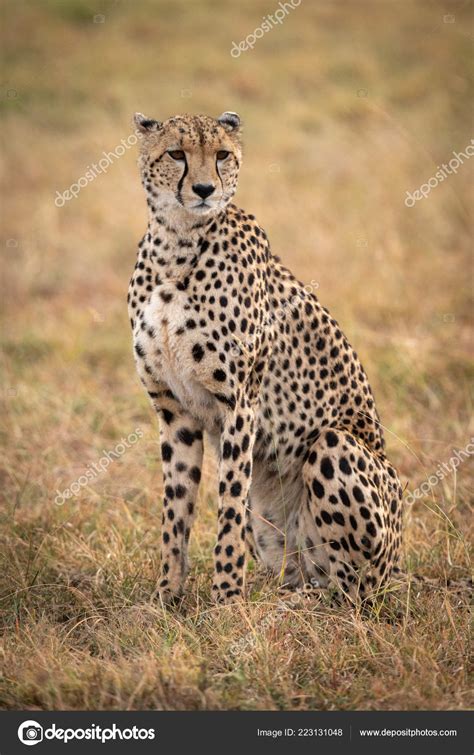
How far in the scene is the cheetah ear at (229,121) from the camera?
3226mm

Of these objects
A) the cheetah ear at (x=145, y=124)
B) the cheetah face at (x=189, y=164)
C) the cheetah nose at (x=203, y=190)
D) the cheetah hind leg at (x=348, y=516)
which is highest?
the cheetah ear at (x=145, y=124)

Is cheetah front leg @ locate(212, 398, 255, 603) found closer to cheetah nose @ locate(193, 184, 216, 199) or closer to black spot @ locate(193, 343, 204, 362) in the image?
black spot @ locate(193, 343, 204, 362)

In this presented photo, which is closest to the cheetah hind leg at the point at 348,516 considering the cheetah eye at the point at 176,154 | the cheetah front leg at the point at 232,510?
the cheetah front leg at the point at 232,510

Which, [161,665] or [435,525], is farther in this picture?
[435,525]

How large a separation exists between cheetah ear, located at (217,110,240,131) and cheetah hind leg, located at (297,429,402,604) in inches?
40.1

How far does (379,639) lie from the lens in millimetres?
2914

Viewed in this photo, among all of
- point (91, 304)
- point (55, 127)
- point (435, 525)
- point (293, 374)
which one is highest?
point (55, 127)

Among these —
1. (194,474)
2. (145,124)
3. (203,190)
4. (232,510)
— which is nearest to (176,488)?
(194,474)

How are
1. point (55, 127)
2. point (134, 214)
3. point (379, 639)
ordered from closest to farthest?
point (379, 639), point (134, 214), point (55, 127)

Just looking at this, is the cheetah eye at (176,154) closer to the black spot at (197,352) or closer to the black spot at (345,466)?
the black spot at (197,352)

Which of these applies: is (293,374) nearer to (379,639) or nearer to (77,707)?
(379,639)

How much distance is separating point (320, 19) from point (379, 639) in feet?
42.4

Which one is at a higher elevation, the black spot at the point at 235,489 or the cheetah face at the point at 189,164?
the cheetah face at the point at 189,164

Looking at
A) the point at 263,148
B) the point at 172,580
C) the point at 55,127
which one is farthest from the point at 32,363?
the point at 55,127
